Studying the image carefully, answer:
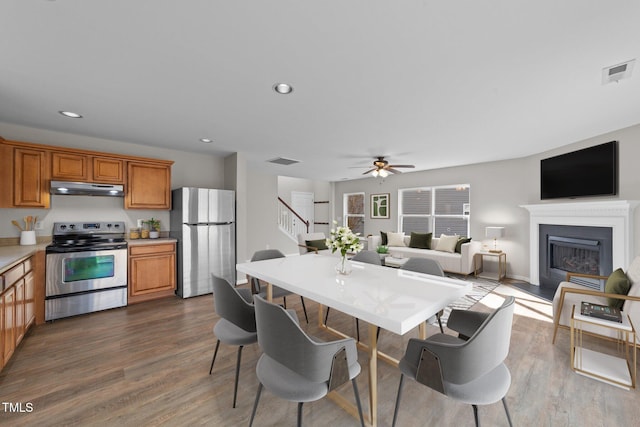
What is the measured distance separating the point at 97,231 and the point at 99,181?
773mm

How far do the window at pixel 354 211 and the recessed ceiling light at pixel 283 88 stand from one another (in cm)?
601

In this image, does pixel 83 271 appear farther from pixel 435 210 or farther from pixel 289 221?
pixel 435 210

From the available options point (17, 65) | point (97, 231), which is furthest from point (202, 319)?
point (17, 65)

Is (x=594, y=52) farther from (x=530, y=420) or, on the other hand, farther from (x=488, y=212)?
(x=488, y=212)

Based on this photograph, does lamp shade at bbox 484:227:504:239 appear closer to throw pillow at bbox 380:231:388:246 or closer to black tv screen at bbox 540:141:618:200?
black tv screen at bbox 540:141:618:200

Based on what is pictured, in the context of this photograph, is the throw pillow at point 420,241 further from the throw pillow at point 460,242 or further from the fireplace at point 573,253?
the fireplace at point 573,253

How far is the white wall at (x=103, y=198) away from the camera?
3375 millimetres

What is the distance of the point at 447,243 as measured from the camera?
581cm

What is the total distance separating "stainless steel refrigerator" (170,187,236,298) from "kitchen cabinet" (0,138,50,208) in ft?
5.01

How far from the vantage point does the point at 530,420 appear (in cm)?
170

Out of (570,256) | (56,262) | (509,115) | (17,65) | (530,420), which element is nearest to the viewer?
(530,420)

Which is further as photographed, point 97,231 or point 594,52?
point 97,231

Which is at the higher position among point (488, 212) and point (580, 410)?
point (488, 212)

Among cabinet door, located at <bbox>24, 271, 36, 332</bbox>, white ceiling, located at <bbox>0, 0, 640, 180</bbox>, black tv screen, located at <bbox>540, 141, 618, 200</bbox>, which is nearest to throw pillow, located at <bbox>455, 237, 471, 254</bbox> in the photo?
black tv screen, located at <bbox>540, 141, 618, 200</bbox>
